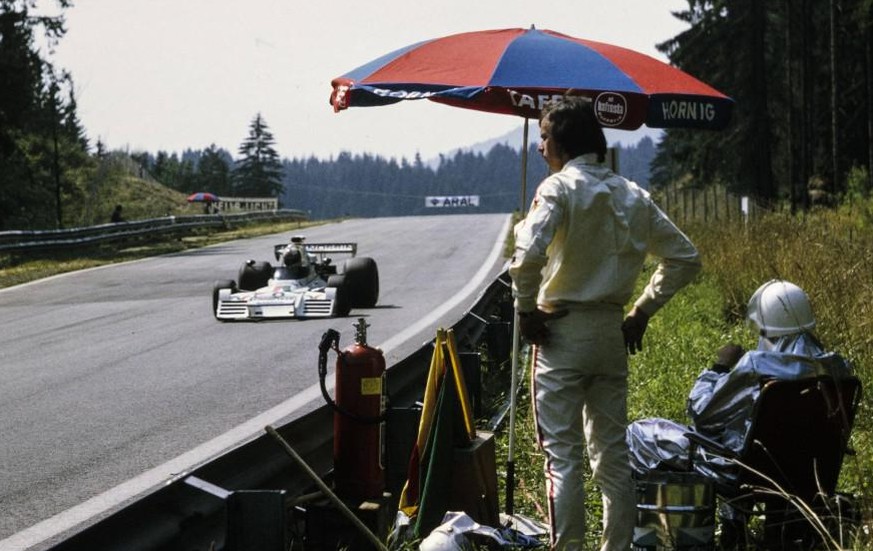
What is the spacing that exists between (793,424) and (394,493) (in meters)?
1.76

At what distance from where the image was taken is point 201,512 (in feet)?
11.7

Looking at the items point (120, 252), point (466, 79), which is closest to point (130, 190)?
point (120, 252)

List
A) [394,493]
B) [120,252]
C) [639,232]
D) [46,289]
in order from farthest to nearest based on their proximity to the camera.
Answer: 1. [120,252]
2. [46,289]
3. [394,493]
4. [639,232]

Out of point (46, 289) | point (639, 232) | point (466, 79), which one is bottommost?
point (46, 289)

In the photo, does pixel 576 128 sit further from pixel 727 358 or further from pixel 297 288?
pixel 297 288

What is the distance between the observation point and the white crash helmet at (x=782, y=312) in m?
4.67

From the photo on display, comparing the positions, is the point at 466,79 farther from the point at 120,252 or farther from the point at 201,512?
the point at 120,252

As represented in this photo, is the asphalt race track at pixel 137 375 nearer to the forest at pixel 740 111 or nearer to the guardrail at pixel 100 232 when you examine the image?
the guardrail at pixel 100 232

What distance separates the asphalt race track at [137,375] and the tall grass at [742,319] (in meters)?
2.09

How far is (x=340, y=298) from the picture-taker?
542 inches

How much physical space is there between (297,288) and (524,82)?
30.0 ft

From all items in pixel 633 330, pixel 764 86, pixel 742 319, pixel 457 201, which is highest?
pixel 764 86

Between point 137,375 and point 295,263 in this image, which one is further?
A: point 295,263

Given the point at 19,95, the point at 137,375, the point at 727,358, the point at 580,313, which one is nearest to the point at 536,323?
the point at 580,313
